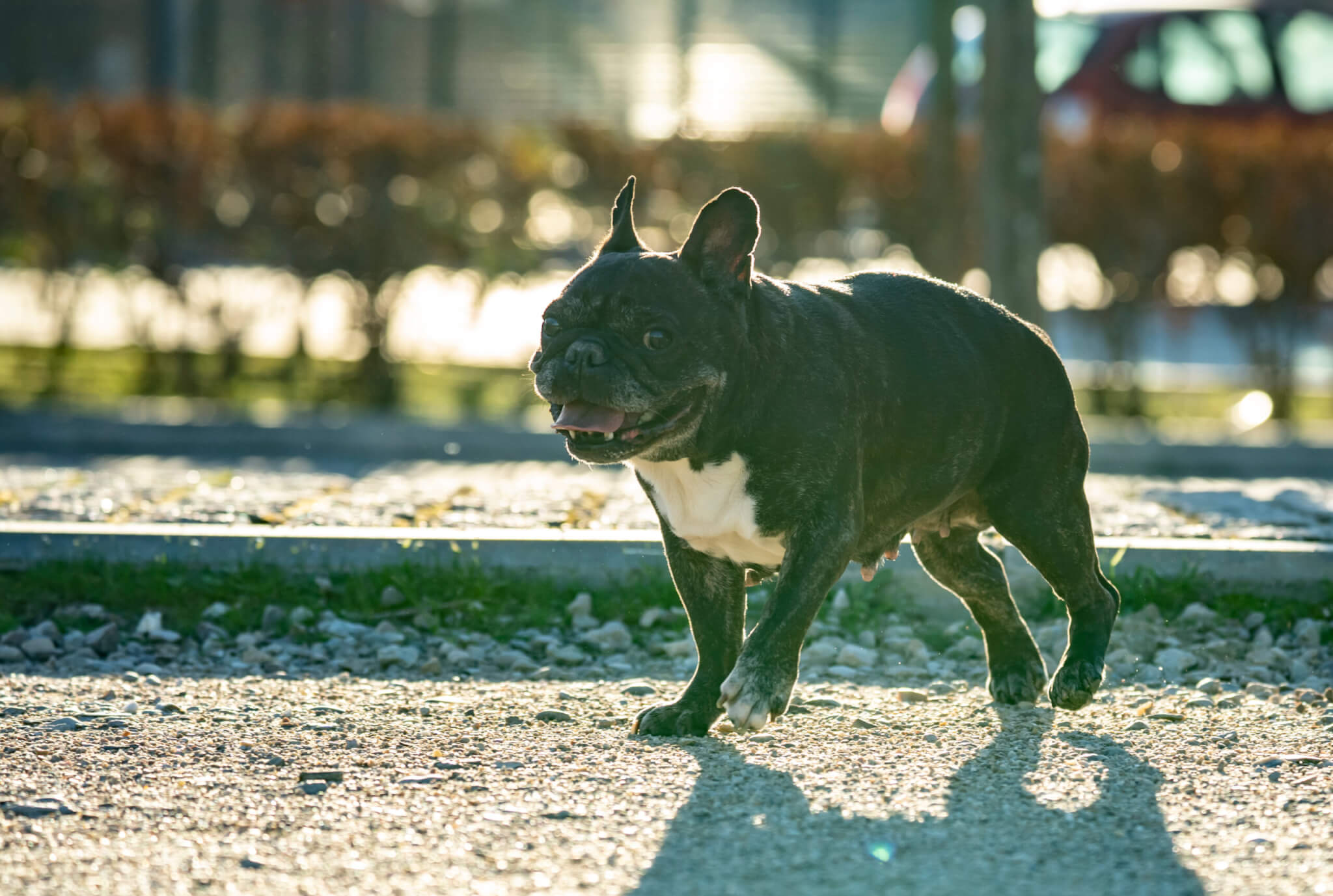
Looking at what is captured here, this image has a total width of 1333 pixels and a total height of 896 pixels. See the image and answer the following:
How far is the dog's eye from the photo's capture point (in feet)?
16.1

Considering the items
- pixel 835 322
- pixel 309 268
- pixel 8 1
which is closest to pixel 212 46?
pixel 8 1

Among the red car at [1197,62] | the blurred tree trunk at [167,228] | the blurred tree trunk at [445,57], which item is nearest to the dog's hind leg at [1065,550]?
the blurred tree trunk at [167,228]

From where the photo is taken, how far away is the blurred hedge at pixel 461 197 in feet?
41.3

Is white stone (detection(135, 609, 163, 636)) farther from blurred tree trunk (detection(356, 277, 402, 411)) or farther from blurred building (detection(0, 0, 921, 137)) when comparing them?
blurred building (detection(0, 0, 921, 137))

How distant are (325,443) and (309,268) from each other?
1.83m

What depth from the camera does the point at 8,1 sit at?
87.9 ft

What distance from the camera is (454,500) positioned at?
8.42m

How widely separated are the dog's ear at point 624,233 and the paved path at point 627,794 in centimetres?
135

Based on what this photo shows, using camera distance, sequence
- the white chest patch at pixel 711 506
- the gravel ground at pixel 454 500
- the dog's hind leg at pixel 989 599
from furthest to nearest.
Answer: the gravel ground at pixel 454 500 < the dog's hind leg at pixel 989 599 < the white chest patch at pixel 711 506

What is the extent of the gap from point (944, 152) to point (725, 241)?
806cm

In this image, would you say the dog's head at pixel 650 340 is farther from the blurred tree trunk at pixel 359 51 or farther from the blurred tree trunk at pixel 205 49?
the blurred tree trunk at pixel 359 51

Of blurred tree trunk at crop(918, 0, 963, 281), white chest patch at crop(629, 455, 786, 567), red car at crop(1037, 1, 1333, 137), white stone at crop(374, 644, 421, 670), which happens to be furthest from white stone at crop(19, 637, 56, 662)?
red car at crop(1037, 1, 1333, 137)

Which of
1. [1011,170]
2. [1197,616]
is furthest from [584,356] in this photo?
[1011,170]

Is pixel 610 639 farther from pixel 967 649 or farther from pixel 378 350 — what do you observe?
pixel 378 350
